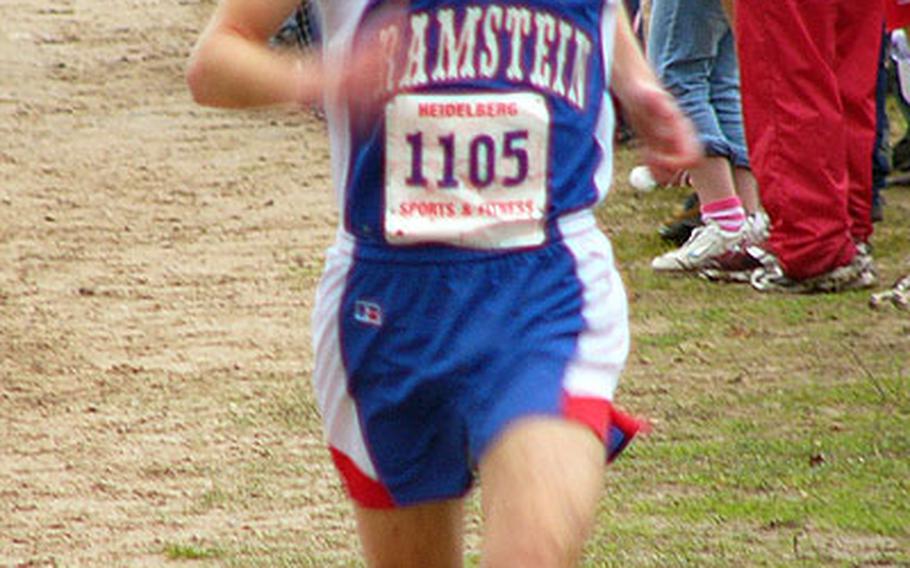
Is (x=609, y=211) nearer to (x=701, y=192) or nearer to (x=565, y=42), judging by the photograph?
(x=701, y=192)

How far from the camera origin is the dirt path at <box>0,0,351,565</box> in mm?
5758

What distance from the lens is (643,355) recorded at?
7.21m

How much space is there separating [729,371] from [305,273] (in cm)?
229

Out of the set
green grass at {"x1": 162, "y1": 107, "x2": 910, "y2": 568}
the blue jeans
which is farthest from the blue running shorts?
the blue jeans

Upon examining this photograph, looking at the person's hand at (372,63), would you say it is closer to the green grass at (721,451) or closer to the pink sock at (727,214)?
the green grass at (721,451)

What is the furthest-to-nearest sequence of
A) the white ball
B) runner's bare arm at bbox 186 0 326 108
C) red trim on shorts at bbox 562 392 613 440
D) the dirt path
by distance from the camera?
the white ball → the dirt path → red trim on shorts at bbox 562 392 613 440 → runner's bare arm at bbox 186 0 326 108

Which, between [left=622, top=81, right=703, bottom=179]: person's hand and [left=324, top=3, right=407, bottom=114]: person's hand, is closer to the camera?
[left=324, top=3, right=407, bottom=114]: person's hand

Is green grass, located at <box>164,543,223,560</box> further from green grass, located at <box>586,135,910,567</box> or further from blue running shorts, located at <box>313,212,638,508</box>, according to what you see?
blue running shorts, located at <box>313,212,638,508</box>

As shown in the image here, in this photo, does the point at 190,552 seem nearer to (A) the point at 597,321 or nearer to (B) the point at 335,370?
(B) the point at 335,370

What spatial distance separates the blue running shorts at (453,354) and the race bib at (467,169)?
0.05 meters

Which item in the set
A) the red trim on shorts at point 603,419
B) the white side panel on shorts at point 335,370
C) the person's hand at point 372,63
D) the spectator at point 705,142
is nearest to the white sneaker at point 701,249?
the spectator at point 705,142

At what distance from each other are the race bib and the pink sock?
4853 mm

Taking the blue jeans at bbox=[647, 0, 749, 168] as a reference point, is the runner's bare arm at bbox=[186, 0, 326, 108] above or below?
above

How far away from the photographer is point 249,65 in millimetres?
3125
